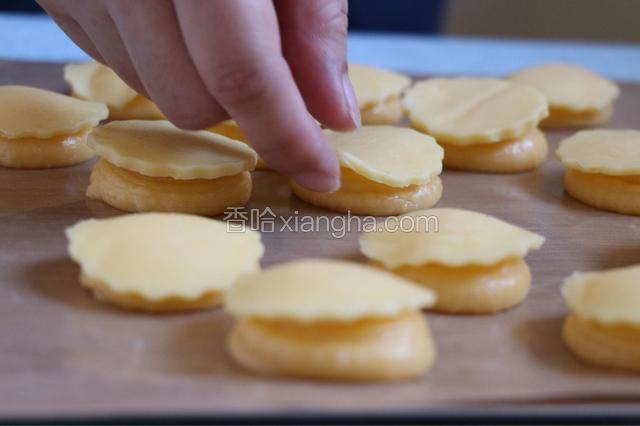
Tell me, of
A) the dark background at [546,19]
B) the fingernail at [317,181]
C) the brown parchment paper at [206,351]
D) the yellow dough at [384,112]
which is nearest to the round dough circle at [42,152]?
the brown parchment paper at [206,351]

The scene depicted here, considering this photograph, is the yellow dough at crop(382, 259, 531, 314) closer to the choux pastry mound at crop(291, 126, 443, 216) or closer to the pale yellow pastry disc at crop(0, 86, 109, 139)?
the choux pastry mound at crop(291, 126, 443, 216)

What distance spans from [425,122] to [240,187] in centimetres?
66

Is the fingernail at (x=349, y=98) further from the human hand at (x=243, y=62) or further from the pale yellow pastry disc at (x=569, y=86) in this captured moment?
the pale yellow pastry disc at (x=569, y=86)

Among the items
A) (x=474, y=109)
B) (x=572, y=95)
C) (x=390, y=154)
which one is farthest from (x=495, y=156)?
(x=572, y=95)

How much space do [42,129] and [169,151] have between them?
43 cm

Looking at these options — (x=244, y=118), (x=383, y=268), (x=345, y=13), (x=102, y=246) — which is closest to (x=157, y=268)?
(x=102, y=246)

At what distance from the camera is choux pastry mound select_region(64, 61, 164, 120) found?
2697 mm

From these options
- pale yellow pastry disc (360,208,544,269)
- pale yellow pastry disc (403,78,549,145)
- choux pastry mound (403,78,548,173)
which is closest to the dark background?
pale yellow pastry disc (403,78,549,145)

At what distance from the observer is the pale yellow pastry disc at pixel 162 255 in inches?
65.4

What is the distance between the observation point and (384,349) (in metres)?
1.49

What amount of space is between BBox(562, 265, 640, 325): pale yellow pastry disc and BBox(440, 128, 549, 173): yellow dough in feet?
2.78

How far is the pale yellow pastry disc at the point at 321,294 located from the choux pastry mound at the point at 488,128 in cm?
105

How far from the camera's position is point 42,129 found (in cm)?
233

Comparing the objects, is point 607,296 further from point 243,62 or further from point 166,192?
point 166,192
